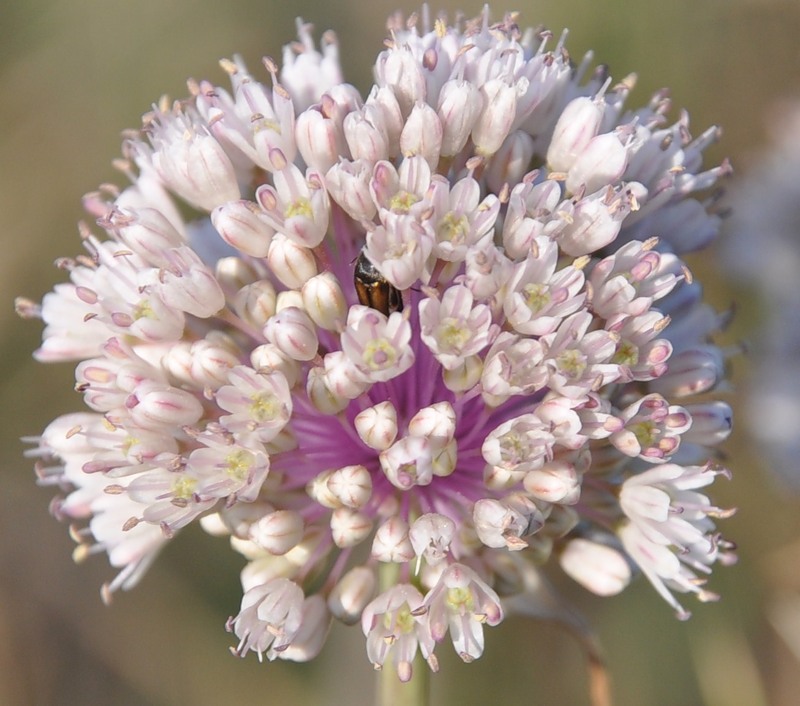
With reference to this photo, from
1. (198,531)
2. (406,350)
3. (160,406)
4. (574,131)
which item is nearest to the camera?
(406,350)

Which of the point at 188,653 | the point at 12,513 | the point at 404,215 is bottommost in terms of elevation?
the point at 188,653

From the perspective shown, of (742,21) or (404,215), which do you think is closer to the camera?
(404,215)

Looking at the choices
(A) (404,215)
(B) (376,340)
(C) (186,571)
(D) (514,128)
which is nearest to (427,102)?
(D) (514,128)

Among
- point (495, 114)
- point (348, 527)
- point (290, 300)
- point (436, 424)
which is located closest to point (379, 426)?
point (436, 424)

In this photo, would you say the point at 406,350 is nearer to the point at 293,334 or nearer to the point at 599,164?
the point at 293,334

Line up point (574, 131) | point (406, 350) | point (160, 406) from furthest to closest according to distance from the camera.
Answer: point (574, 131) → point (160, 406) → point (406, 350)

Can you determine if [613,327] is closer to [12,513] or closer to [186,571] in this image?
[186,571]

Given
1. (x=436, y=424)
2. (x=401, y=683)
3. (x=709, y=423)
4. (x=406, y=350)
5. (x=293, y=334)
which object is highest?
(x=293, y=334)
